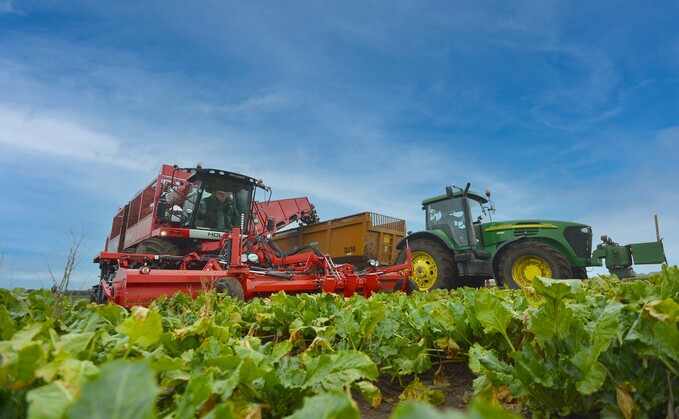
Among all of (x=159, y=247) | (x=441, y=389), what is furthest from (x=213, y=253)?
(x=441, y=389)

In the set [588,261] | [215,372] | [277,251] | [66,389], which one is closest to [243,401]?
[215,372]

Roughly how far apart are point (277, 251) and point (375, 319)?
663 centimetres

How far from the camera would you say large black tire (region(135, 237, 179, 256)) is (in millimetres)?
10398

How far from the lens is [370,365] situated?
148cm

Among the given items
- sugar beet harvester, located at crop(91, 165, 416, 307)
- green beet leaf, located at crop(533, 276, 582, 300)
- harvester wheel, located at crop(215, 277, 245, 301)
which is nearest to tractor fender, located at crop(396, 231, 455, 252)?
sugar beet harvester, located at crop(91, 165, 416, 307)

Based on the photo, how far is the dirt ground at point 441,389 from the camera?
194 centimetres

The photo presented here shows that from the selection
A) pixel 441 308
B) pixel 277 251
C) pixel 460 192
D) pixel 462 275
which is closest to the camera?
pixel 441 308

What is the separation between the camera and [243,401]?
4.39 ft

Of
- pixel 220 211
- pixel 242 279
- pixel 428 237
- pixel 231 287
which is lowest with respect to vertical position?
pixel 231 287

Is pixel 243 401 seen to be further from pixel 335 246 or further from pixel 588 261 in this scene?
pixel 335 246

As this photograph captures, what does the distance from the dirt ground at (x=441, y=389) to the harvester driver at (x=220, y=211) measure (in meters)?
8.93

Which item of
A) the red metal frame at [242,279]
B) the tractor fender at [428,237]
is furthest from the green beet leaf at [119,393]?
the tractor fender at [428,237]

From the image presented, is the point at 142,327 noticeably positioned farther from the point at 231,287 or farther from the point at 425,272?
the point at 425,272

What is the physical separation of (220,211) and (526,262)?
7.47 m
